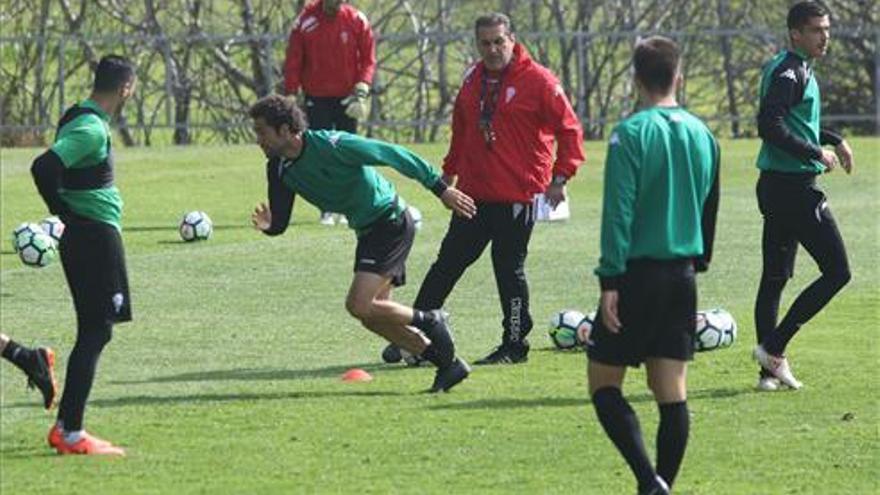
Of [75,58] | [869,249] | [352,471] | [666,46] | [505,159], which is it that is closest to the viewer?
[666,46]

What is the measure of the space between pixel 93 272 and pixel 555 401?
2.93m

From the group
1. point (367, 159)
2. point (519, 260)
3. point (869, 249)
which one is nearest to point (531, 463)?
point (367, 159)

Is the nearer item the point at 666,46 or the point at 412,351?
the point at 666,46

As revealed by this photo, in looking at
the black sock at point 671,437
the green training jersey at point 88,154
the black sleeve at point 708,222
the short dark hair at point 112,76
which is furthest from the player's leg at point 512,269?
the black sock at point 671,437

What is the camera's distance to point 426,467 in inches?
428

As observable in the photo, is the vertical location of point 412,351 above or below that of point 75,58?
above

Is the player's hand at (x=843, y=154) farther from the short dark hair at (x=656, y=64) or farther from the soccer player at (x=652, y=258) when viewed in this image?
the short dark hair at (x=656, y=64)

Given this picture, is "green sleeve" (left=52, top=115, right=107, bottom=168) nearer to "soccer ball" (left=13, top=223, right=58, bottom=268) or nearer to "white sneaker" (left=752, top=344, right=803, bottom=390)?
"white sneaker" (left=752, top=344, right=803, bottom=390)

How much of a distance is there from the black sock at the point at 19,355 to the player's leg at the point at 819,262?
4.00 m

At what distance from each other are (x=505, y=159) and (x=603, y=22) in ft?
71.9

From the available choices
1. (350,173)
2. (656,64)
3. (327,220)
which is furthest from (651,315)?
(327,220)

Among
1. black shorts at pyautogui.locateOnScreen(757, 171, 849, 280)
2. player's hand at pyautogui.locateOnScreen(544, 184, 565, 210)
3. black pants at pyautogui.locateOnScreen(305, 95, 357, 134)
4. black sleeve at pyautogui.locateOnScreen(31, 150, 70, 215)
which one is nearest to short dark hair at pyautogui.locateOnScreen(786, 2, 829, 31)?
black shorts at pyautogui.locateOnScreen(757, 171, 849, 280)

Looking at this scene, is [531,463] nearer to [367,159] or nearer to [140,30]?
[367,159]

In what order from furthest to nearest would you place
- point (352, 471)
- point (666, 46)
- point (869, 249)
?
point (869, 249) → point (352, 471) → point (666, 46)
